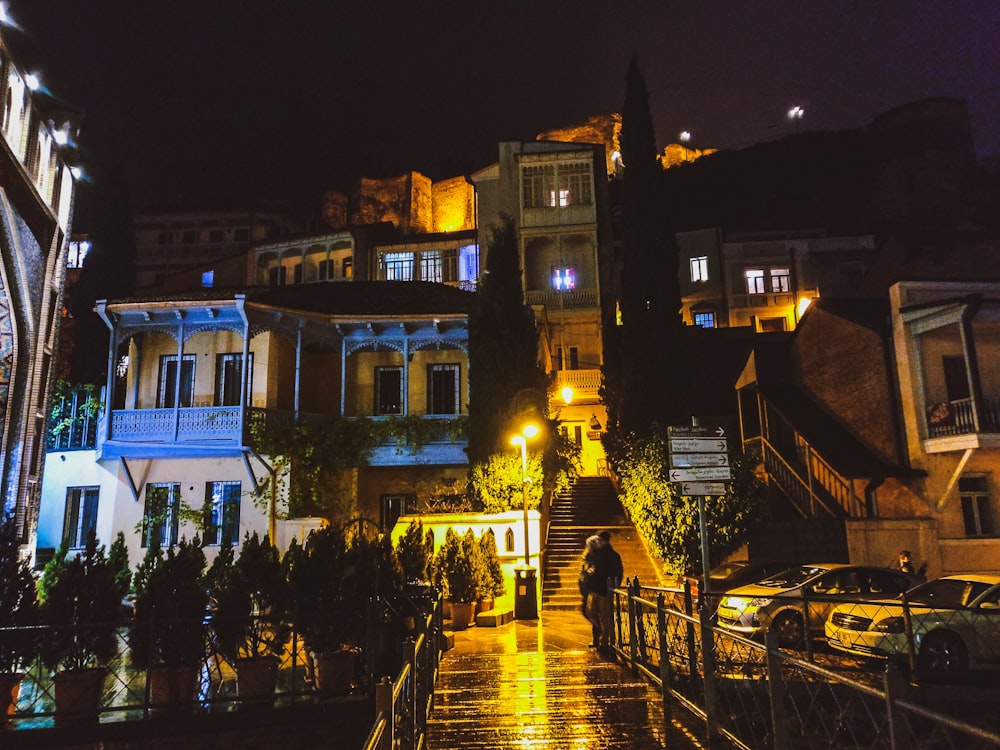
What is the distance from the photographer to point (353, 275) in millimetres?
35125

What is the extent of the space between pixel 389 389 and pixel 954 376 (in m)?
17.2

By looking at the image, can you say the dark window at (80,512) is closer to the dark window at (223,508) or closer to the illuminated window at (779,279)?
the dark window at (223,508)

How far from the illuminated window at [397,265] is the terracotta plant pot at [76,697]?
2845cm

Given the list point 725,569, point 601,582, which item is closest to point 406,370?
point 725,569

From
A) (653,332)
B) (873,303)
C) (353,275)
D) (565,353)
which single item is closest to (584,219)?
(565,353)

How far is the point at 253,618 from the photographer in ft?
29.0

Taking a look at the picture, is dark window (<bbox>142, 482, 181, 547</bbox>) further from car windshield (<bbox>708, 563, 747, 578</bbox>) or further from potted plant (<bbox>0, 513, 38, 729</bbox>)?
car windshield (<bbox>708, 563, 747, 578</bbox>)

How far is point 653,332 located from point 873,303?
7.42 metres

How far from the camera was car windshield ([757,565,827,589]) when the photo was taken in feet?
43.5

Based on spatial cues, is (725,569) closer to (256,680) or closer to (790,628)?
(790,628)

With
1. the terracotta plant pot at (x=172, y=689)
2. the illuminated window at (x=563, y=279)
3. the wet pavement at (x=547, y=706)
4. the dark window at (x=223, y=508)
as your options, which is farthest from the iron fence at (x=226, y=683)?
the illuminated window at (x=563, y=279)

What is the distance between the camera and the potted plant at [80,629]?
8.66 meters

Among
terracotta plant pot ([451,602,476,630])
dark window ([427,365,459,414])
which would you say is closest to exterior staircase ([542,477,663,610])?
terracotta plant pot ([451,602,476,630])

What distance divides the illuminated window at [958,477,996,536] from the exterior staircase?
8.68m
